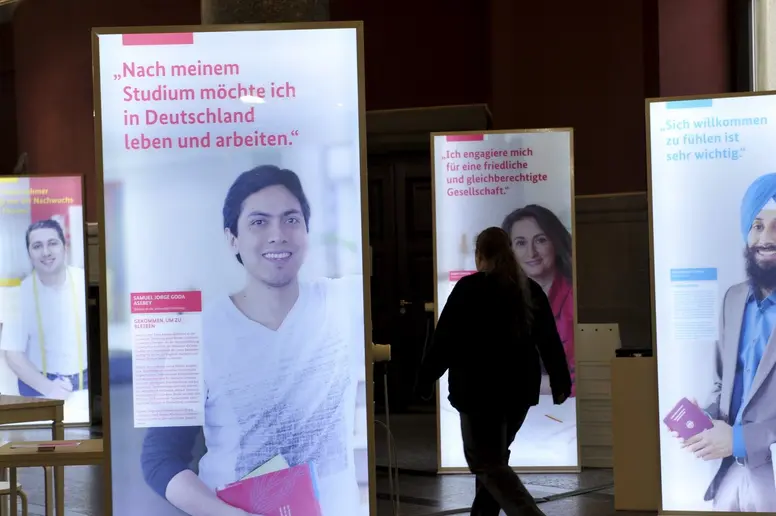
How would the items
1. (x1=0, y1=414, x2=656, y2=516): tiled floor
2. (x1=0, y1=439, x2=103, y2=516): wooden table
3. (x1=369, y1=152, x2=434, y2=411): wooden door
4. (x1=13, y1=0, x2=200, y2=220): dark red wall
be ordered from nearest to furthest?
1. (x1=0, y1=439, x2=103, y2=516): wooden table
2. (x1=0, y1=414, x2=656, y2=516): tiled floor
3. (x1=369, y1=152, x2=434, y2=411): wooden door
4. (x1=13, y1=0, x2=200, y2=220): dark red wall

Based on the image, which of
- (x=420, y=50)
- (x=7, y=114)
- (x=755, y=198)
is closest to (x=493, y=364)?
(x=755, y=198)

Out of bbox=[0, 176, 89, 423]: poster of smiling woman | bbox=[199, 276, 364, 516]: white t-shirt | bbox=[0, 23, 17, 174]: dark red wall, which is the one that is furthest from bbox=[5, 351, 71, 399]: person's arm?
bbox=[199, 276, 364, 516]: white t-shirt

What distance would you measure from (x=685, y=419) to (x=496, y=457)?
127 centimetres

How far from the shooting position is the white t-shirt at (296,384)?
139 inches

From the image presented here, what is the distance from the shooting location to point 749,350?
208 inches

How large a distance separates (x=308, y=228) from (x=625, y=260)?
5.94 m

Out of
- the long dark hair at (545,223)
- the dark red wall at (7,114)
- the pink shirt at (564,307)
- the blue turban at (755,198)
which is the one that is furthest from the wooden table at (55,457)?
the dark red wall at (7,114)

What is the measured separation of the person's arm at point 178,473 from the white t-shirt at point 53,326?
6945 millimetres

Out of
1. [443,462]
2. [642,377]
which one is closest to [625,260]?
[443,462]

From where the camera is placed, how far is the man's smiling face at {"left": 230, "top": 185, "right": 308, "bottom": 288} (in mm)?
3502

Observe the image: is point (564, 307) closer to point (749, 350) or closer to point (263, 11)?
point (749, 350)

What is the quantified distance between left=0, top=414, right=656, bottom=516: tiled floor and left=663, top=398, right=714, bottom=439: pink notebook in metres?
0.80

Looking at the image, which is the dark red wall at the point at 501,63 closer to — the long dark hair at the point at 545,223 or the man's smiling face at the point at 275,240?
the long dark hair at the point at 545,223

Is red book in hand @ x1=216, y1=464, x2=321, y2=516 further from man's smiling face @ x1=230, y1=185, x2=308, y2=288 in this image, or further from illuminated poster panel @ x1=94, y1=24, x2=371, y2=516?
man's smiling face @ x1=230, y1=185, x2=308, y2=288
